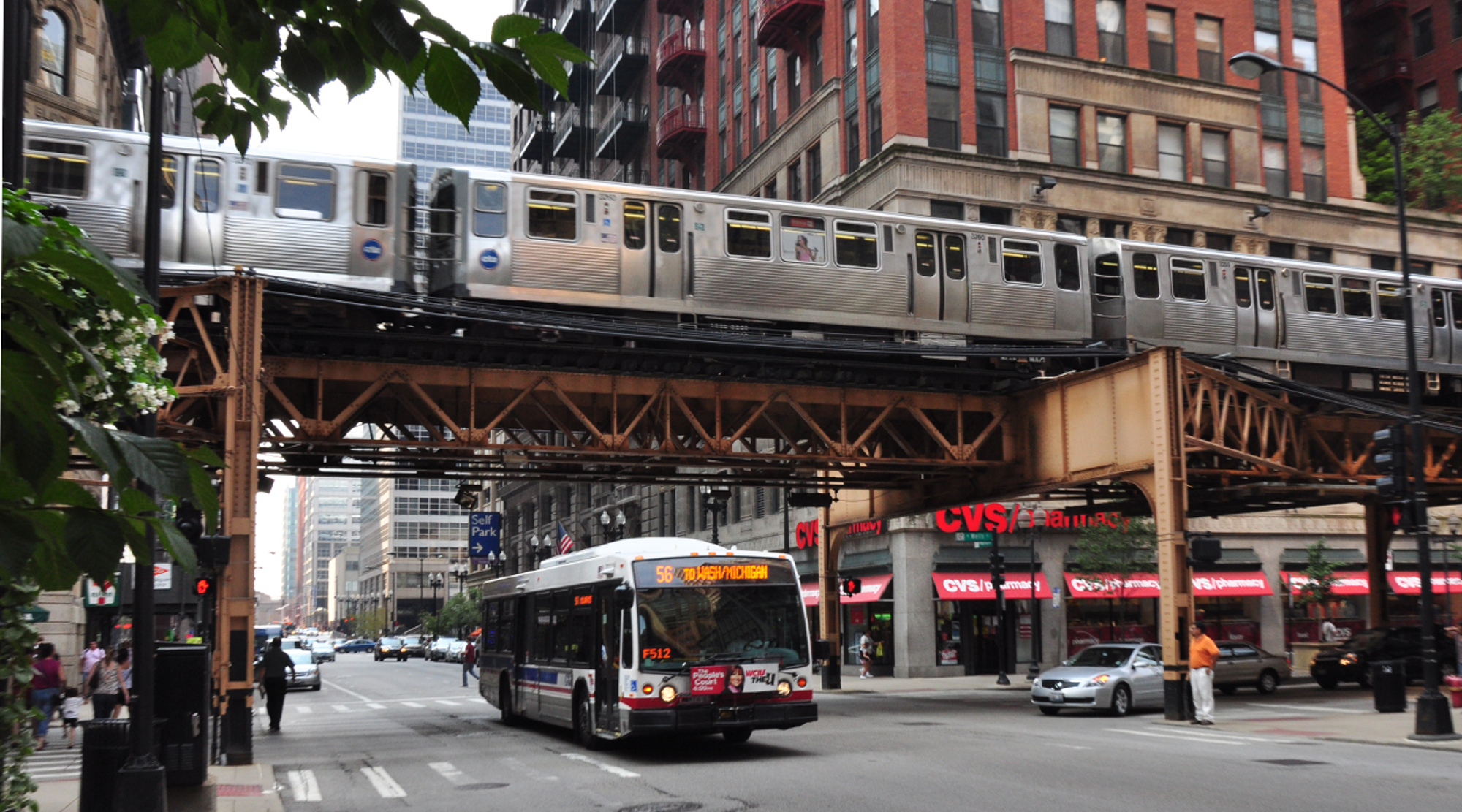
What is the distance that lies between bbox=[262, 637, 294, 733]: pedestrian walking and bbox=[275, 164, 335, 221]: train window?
8413 millimetres

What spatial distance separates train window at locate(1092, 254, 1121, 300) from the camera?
90.2ft

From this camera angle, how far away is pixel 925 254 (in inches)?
1003

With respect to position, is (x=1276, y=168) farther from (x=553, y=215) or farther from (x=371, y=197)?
(x=371, y=197)

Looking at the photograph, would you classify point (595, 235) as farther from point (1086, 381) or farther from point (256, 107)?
point (256, 107)

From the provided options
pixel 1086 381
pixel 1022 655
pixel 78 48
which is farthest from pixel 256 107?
pixel 1022 655

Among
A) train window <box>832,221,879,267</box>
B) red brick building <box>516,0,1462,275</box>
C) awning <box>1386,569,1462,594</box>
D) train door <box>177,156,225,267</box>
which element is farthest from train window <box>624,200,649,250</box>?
awning <box>1386,569,1462,594</box>

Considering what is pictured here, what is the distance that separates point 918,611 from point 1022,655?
13.2ft

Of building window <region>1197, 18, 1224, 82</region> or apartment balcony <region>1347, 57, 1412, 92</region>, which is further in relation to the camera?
apartment balcony <region>1347, 57, 1412, 92</region>

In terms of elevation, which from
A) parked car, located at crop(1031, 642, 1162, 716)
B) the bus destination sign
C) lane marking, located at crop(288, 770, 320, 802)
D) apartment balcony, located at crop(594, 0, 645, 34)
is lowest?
lane marking, located at crop(288, 770, 320, 802)

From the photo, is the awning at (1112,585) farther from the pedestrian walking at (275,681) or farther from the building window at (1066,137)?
the pedestrian walking at (275,681)

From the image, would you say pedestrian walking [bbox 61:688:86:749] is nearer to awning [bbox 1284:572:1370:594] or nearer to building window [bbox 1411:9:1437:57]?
awning [bbox 1284:572:1370:594]

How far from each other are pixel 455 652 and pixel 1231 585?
38.5m

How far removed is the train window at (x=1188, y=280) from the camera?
2798 cm

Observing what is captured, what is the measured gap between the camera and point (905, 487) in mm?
32312
